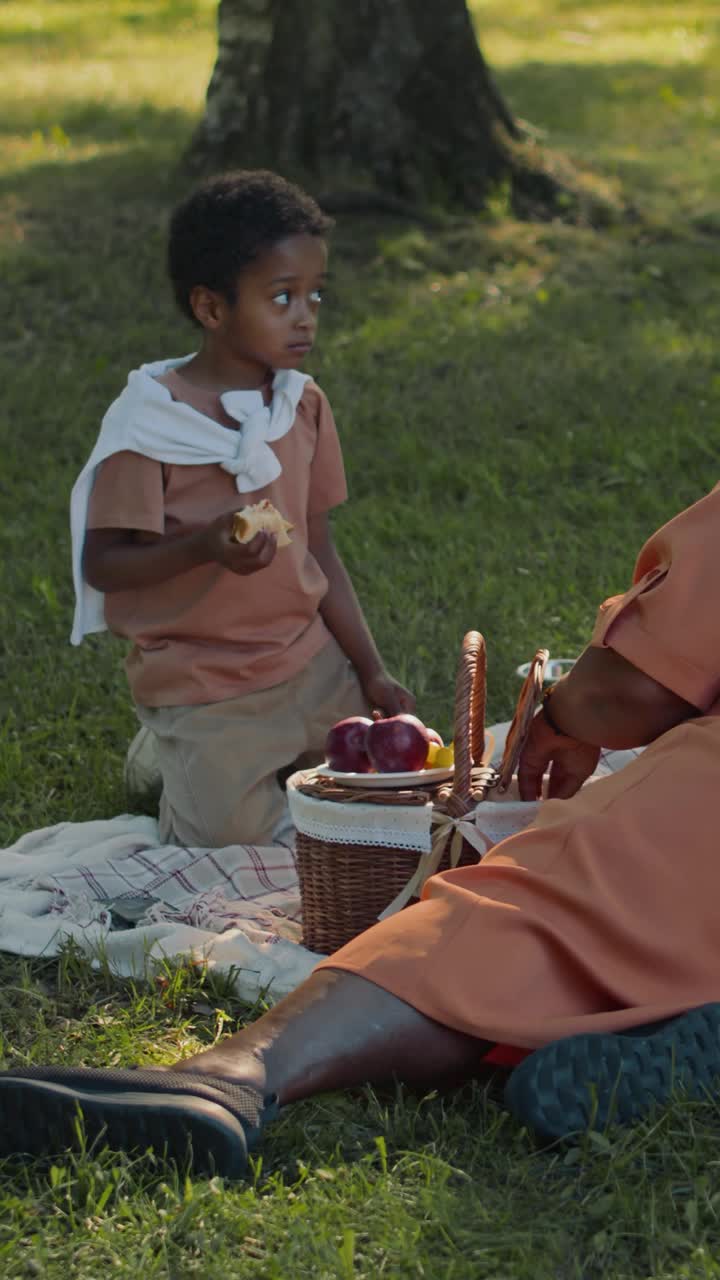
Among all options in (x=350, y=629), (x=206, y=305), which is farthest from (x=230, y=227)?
(x=350, y=629)

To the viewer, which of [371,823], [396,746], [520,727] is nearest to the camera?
[520,727]

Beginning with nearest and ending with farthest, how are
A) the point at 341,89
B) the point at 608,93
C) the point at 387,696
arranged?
the point at 387,696 → the point at 341,89 → the point at 608,93

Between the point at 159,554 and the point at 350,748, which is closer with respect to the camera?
the point at 350,748

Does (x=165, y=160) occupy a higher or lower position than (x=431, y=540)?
higher

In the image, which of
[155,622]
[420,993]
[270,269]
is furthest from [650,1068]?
[270,269]

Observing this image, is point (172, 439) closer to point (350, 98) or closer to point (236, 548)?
point (236, 548)

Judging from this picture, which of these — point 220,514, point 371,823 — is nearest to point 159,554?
point 220,514

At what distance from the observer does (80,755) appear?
14.3 ft

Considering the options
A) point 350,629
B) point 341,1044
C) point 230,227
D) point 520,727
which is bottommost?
point 350,629

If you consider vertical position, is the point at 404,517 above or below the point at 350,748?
below

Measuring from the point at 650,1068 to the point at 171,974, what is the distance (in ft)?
3.32

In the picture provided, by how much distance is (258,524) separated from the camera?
355cm

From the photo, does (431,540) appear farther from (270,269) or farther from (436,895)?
(436,895)

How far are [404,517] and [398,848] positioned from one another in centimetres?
268
